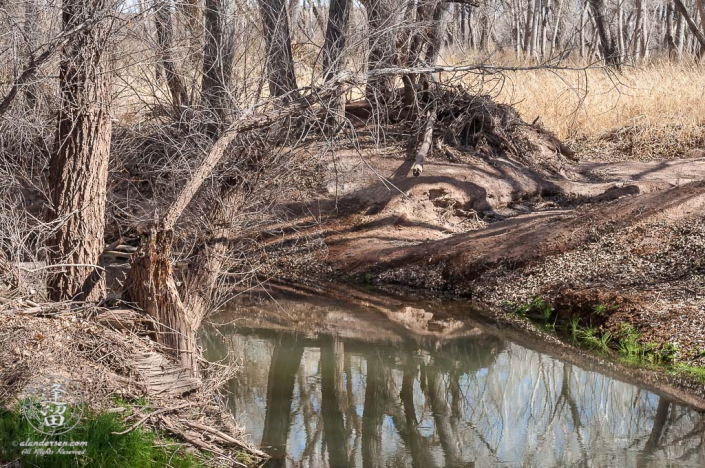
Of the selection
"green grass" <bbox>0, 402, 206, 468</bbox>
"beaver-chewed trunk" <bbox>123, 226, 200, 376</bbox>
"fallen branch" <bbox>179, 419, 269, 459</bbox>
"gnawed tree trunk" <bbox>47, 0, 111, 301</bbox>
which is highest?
"gnawed tree trunk" <bbox>47, 0, 111, 301</bbox>

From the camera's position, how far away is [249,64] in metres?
9.09

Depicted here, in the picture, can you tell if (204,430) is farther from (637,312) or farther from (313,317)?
(637,312)

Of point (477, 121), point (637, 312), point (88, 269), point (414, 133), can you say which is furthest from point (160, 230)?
point (477, 121)

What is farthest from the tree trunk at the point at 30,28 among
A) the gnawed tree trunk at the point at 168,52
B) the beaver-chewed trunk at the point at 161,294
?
the beaver-chewed trunk at the point at 161,294

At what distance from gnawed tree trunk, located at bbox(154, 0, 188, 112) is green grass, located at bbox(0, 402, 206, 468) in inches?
134

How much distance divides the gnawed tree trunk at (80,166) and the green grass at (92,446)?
5.34 feet

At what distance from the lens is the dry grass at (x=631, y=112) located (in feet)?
58.5

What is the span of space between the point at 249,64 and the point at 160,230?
11.9ft

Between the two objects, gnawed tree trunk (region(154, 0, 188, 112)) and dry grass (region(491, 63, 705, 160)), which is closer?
gnawed tree trunk (region(154, 0, 188, 112))

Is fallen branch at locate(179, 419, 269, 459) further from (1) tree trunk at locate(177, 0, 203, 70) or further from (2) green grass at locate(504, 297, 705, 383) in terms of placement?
(2) green grass at locate(504, 297, 705, 383)

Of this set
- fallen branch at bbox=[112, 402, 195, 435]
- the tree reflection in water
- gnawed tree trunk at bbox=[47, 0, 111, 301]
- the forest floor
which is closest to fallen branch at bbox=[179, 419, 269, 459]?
fallen branch at bbox=[112, 402, 195, 435]

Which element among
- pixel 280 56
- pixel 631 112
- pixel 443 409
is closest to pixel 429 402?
pixel 443 409

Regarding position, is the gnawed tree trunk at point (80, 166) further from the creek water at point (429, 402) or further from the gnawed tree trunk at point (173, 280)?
the creek water at point (429, 402)

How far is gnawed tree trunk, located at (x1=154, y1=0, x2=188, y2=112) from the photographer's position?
24.9 feet
